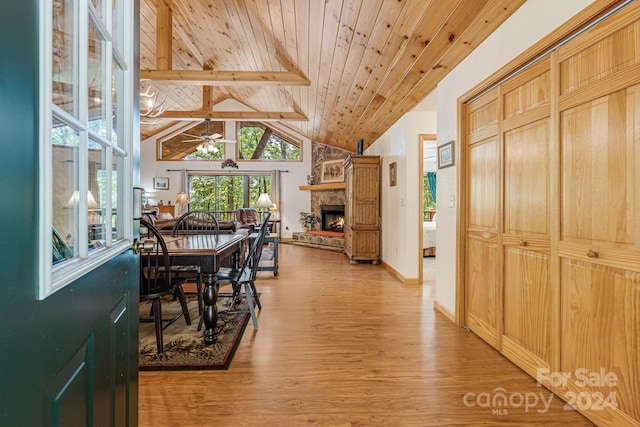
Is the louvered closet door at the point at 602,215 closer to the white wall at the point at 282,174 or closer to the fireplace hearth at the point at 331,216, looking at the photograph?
the fireplace hearth at the point at 331,216

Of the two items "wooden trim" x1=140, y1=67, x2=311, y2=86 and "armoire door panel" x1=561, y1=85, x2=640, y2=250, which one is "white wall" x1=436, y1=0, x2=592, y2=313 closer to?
"armoire door panel" x1=561, y1=85, x2=640, y2=250

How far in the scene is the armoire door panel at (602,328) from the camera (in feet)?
4.58

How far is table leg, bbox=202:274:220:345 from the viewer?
2.30m

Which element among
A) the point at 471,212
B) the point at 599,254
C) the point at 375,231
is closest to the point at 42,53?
the point at 599,254

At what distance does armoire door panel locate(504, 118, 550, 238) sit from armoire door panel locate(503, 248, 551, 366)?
180 mm

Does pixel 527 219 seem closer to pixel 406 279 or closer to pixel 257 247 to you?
pixel 257 247

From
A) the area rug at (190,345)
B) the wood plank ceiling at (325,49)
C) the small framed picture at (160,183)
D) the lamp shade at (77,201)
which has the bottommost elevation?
the area rug at (190,345)

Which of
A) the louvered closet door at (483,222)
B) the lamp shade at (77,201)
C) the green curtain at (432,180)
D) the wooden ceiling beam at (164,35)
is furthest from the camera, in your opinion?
the green curtain at (432,180)

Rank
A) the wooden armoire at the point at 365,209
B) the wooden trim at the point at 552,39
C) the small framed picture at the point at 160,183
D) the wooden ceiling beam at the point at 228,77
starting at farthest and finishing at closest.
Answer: the small framed picture at the point at 160,183, the wooden armoire at the point at 365,209, the wooden ceiling beam at the point at 228,77, the wooden trim at the point at 552,39

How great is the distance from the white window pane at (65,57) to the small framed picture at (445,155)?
9.19 feet

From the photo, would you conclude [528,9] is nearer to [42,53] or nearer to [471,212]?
[471,212]

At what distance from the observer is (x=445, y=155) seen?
10.1ft

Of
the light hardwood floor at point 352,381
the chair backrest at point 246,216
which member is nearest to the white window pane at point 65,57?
the light hardwood floor at point 352,381

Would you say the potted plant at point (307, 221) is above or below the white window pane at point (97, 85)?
below
